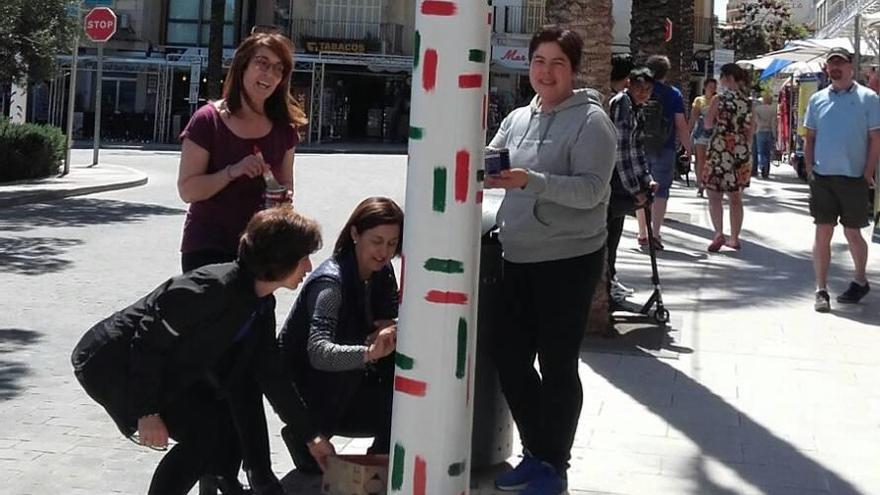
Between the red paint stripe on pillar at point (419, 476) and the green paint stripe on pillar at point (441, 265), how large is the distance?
0.53 metres

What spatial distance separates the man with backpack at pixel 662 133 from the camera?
10.9 m

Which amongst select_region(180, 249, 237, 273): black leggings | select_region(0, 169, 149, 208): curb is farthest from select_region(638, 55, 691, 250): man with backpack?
select_region(0, 169, 149, 208): curb

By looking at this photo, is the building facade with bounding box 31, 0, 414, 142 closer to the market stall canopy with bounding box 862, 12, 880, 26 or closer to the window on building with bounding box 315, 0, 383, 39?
the window on building with bounding box 315, 0, 383, 39

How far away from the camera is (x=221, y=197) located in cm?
469

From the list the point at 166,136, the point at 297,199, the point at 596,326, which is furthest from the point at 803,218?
the point at 166,136

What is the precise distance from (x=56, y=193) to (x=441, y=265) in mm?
15409

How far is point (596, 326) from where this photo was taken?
8.02 meters

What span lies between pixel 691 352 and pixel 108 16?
17.4 m

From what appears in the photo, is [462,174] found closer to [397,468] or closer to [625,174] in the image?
[397,468]

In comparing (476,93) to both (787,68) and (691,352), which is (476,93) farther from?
(787,68)

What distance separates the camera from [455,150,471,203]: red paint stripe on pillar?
338 cm

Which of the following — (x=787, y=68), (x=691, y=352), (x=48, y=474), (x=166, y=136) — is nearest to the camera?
(x=48, y=474)

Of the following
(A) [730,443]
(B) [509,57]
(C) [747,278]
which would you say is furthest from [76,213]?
(B) [509,57]

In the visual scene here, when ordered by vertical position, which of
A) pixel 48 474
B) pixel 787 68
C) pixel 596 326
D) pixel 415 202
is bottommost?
pixel 48 474
